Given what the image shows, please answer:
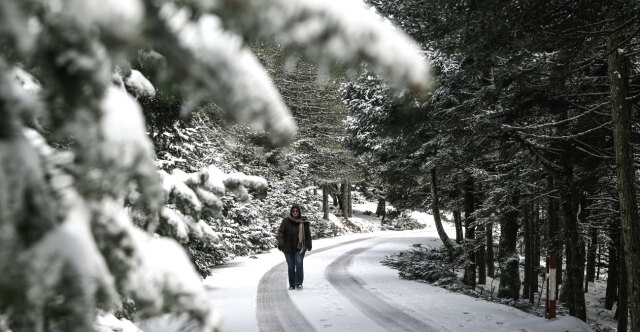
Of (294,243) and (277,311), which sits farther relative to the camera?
(294,243)

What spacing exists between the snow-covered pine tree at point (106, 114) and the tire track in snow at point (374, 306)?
6.24 meters

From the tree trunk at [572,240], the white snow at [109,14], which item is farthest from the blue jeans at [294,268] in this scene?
the white snow at [109,14]

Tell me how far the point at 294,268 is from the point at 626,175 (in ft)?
21.2

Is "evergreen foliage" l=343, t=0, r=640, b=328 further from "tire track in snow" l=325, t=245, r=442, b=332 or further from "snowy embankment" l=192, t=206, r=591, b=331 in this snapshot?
"tire track in snow" l=325, t=245, r=442, b=332

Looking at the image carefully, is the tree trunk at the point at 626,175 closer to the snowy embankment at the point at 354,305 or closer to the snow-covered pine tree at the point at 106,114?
the snowy embankment at the point at 354,305

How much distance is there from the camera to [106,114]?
0.73 m

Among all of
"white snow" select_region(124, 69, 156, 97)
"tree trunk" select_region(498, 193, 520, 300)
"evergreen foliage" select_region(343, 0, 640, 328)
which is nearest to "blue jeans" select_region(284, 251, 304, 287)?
"evergreen foliage" select_region(343, 0, 640, 328)

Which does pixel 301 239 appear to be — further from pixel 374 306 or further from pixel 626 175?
pixel 626 175

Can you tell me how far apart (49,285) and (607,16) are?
7.95 meters

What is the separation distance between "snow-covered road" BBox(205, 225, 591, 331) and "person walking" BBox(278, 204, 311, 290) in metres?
0.37

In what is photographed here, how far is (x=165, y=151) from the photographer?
9.60 m

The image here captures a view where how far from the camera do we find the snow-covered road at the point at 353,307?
6.72m

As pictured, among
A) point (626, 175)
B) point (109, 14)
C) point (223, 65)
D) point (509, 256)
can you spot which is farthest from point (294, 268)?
point (109, 14)

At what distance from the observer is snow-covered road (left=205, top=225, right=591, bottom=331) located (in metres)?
6.72
